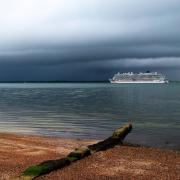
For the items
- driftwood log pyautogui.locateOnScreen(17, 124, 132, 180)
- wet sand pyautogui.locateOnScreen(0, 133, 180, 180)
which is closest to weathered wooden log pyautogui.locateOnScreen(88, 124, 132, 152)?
driftwood log pyautogui.locateOnScreen(17, 124, 132, 180)

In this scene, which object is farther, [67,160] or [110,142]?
[110,142]

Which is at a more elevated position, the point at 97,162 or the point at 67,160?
the point at 67,160

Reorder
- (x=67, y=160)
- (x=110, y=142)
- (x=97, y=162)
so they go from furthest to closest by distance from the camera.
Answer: (x=110, y=142)
(x=97, y=162)
(x=67, y=160)

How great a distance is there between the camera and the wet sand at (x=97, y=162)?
16297mm

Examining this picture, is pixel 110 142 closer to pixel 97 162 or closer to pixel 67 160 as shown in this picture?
pixel 97 162

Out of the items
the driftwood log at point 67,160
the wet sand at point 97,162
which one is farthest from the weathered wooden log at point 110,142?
the wet sand at point 97,162

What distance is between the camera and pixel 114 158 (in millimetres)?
19812

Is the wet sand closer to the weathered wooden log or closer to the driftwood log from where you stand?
the driftwood log

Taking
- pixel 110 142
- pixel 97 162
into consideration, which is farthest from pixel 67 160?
pixel 110 142

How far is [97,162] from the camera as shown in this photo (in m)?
18.6

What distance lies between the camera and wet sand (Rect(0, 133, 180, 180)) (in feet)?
53.5

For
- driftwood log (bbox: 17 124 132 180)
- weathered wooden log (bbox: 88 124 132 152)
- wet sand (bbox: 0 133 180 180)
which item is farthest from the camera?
weathered wooden log (bbox: 88 124 132 152)

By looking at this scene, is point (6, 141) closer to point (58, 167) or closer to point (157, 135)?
point (58, 167)

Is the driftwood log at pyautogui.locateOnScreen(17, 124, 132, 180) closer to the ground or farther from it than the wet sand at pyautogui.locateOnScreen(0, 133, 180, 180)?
farther from it
